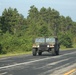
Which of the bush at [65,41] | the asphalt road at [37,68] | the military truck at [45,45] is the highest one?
the bush at [65,41]

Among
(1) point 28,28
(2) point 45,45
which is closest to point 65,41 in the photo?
(1) point 28,28

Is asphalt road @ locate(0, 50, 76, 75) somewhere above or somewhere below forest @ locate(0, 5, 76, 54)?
below

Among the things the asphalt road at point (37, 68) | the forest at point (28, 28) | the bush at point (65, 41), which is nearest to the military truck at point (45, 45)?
the forest at point (28, 28)

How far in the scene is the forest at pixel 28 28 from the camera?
4938 centimetres

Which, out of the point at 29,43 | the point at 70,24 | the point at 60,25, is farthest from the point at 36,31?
the point at 70,24

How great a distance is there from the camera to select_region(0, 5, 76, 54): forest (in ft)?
162

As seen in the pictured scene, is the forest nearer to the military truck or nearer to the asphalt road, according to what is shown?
the military truck

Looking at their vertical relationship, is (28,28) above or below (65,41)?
above

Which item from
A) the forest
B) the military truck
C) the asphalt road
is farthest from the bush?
the asphalt road

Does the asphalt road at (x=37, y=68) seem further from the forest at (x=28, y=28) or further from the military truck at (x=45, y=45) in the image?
the forest at (x=28, y=28)

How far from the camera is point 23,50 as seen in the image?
5041 centimetres

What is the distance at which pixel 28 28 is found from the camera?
295 feet

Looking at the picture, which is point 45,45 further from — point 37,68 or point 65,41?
point 65,41

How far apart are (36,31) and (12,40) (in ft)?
104
